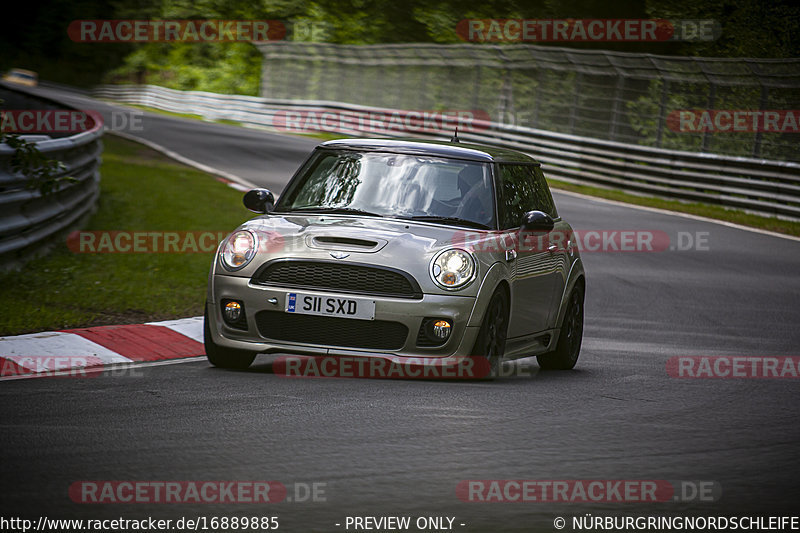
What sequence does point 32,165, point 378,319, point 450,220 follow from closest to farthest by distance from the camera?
1. point 378,319
2. point 450,220
3. point 32,165

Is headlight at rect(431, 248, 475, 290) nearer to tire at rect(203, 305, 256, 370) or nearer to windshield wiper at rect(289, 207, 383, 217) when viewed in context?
windshield wiper at rect(289, 207, 383, 217)

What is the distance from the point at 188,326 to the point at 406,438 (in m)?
3.84

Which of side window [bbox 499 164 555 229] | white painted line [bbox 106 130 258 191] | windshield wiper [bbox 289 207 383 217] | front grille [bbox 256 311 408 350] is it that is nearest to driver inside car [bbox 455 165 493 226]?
side window [bbox 499 164 555 229]

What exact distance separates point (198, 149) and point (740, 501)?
81.2ft

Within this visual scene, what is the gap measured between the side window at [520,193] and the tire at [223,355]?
1892 millimetres

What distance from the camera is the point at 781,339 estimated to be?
11141 millimetres

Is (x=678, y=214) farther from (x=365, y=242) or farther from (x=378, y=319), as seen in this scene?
(x=378, y=319)

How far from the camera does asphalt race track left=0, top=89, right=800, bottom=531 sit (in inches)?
192

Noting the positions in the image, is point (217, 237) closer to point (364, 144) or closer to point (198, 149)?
point (364, 144)

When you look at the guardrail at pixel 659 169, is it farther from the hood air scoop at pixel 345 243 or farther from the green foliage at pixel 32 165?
the hood air scoop at pixel 345 243

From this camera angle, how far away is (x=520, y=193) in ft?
29.8

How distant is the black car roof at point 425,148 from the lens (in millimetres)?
8695

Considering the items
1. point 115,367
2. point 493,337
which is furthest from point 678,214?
point 115,367

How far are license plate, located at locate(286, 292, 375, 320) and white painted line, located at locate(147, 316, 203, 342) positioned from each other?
5.61ft
